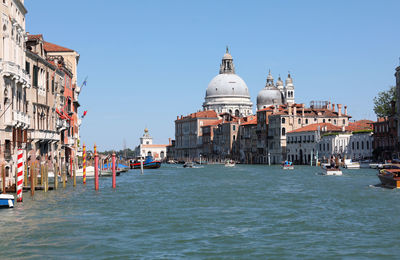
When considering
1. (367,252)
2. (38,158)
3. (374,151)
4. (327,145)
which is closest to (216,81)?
(327,145)

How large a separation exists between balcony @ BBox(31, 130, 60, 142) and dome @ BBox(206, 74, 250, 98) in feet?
405

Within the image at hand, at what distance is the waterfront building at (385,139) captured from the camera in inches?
2842

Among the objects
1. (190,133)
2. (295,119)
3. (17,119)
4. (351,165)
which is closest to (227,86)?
(190,133)

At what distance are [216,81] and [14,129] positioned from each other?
449ft

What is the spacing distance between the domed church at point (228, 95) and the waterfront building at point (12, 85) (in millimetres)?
129959

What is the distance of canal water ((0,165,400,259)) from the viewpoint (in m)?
14.8

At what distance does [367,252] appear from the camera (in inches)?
580

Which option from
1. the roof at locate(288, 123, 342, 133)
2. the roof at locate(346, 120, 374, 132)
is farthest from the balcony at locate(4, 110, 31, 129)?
the roof at locate(288, 123, 342, 133)

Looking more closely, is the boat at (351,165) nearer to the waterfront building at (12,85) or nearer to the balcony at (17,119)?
the balcony at (17,119)

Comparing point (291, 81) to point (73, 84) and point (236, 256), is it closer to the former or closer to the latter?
point (73, 84)

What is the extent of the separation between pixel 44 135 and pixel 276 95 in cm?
10999

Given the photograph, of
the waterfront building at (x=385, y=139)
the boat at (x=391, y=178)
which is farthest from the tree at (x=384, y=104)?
the boat at (x=391, y=178)

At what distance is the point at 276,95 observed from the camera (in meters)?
142

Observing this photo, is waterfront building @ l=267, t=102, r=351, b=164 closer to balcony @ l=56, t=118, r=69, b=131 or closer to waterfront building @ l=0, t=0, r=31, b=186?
balcony @ l=56, t=118, r=69, b=131
